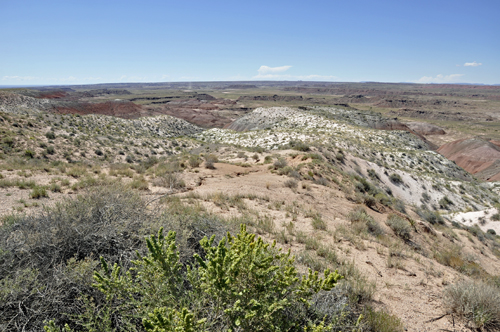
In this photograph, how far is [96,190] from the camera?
16.8ft

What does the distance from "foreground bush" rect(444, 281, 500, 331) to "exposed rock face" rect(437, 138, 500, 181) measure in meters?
41.2

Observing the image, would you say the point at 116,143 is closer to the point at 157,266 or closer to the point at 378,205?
the point at 378,205

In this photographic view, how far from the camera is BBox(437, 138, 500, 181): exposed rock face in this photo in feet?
121

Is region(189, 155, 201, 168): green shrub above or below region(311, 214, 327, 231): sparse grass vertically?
above

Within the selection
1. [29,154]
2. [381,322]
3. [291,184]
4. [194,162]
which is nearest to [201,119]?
[29,154]

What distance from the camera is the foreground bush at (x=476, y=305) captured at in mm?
3984

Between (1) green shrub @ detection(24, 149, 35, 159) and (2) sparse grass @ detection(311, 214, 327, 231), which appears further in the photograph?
(1) green shrub @ detection(24, 149, 35, 159)

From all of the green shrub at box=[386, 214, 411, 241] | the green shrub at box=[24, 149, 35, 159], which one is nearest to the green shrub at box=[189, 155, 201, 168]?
the green shrub at box=[386, 214, 411, 241]

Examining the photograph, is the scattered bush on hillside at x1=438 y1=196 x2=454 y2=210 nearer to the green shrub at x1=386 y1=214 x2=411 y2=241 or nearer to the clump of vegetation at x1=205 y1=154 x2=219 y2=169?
the green shrub at x1=386 y1=214 x2=411 y2=241

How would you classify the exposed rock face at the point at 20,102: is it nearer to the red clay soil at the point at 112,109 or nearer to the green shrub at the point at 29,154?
the red clay soil at the point at 112,109

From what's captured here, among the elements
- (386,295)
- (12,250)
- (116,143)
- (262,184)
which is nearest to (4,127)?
(116,143)

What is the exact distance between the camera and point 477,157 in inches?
1652

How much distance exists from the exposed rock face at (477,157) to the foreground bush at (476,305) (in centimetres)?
4117

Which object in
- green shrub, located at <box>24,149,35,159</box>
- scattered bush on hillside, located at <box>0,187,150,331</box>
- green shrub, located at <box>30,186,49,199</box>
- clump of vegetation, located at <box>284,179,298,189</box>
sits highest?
scattered bush on hillside, located at <box>0,187,150,331</box>
